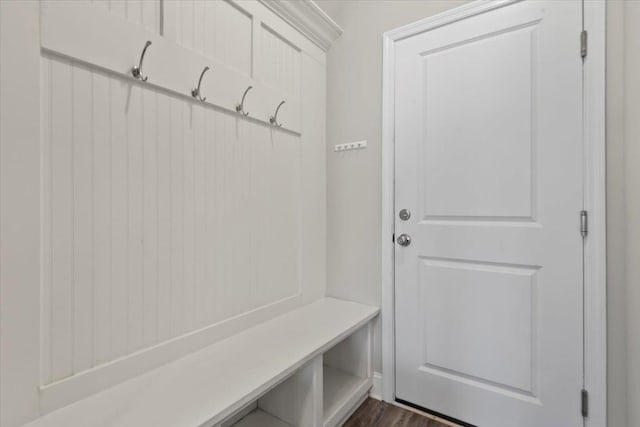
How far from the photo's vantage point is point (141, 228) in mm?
1125

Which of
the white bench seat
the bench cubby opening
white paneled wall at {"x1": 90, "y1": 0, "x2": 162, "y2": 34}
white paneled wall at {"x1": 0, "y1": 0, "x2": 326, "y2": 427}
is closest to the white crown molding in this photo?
white paneled wall at {"x1": 0, "y1": 0, "x2": 326, "y2": 427}

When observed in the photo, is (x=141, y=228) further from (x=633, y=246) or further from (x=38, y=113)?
(x=633, y=246)

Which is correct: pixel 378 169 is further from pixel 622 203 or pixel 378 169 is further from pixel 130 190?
pixel 130 190

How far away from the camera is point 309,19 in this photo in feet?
5.96

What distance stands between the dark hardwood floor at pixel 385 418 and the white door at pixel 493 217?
8cm

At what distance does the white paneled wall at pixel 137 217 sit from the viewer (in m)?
0.93

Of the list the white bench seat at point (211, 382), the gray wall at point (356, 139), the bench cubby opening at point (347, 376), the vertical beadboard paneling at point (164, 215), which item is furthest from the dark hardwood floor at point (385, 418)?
the vertical beadboard paneling at point (164, 215)

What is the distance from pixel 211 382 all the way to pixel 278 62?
1.57m

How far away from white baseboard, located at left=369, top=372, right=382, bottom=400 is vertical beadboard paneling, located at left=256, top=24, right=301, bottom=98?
1740 millimetres

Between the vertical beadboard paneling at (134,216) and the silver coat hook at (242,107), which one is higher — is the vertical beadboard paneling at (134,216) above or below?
below

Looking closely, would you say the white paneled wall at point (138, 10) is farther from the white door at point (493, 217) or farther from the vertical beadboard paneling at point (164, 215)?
the white door at point (493, 217)

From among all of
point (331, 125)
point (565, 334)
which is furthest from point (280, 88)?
point (565, 334)

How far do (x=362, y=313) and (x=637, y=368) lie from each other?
112 centimetres

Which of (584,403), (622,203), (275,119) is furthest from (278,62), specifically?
(584,403)
